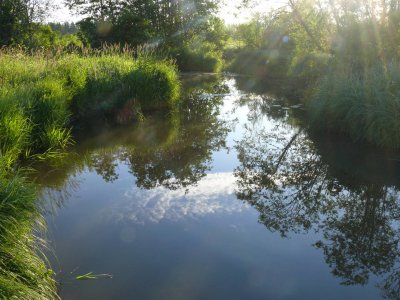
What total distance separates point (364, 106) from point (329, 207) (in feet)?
12.7

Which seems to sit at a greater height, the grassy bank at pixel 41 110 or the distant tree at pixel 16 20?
the distant tree at pixel 16 20

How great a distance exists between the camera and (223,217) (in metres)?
5.61

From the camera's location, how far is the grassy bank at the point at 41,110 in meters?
3.44

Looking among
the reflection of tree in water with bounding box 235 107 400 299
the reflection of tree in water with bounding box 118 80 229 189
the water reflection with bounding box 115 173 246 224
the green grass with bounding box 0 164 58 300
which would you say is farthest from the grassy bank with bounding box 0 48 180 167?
the reflection of tree in water with bounding box 235 107 400 299

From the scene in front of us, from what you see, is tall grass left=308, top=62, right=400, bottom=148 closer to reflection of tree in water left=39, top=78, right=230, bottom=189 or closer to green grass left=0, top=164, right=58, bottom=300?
reflection of tree in water left=39, top=78, right=230, bottom=189

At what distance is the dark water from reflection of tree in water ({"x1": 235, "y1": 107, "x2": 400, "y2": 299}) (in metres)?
0.02

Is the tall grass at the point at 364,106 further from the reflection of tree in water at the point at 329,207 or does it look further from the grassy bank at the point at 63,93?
the grassy bank at the point at 63,93

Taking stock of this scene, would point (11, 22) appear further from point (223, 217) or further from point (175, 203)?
point (223, 217)

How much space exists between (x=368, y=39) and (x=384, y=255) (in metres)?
9.13

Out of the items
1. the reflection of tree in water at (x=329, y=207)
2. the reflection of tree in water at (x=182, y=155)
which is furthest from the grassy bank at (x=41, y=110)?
the reflection of tree in water at (x=329, y=207)

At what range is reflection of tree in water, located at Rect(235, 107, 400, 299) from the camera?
14.9ft

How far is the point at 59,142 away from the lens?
27.3 ft

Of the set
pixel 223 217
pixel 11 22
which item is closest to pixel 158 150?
pixel 223 217

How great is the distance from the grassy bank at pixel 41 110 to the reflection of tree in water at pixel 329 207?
10.5 ft
